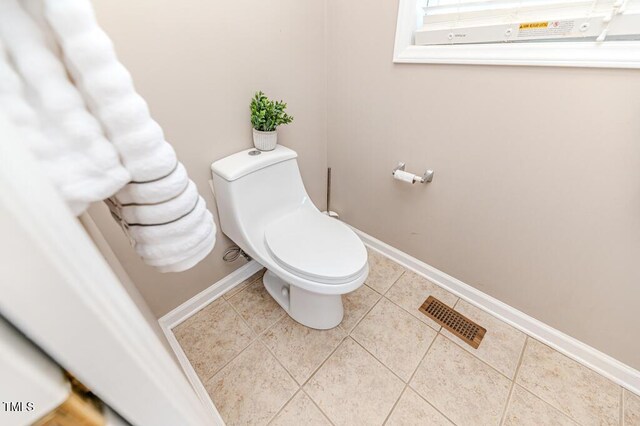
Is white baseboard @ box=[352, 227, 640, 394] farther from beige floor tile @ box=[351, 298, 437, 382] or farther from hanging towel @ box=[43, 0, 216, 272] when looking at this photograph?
hanging towel @ box=[43, 0, 216, 272]

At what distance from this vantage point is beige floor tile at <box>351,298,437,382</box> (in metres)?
1.17

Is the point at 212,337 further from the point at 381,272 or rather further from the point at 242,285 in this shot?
the point at 381,272

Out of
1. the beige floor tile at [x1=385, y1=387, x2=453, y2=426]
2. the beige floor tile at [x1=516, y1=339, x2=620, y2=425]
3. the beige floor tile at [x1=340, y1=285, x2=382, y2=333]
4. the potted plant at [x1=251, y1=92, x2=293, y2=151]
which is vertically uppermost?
the potted plant at [x1=251, y1=92, x2=293, y2=151]

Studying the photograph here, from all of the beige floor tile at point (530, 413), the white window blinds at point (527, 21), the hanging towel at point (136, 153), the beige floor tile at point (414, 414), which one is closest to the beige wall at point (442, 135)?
the white window blinds at point (527, 21)

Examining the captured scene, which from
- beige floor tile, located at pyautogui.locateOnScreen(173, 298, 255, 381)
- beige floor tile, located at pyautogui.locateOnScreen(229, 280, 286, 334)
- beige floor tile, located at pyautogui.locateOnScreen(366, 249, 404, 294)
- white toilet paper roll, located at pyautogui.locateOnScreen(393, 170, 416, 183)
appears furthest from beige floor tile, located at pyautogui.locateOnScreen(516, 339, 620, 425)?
beige floor tile, located at pyautogui.locateOnScreen(173, 298, 255, 381)

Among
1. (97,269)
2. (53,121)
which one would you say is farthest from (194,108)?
(97,269)

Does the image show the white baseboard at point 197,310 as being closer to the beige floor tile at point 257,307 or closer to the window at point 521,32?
the beige floor tile at point 257,307

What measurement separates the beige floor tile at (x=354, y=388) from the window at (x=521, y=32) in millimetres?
1281

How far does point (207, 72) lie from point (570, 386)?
189 centimetres

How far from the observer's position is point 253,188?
3.94 feet

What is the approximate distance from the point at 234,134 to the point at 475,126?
40.4 inches

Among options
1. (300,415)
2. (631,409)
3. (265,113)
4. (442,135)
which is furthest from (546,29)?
(300,415)

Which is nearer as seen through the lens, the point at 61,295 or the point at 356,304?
the point at 61,295

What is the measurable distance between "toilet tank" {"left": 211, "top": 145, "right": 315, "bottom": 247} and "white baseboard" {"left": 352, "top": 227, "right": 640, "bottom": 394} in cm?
77
